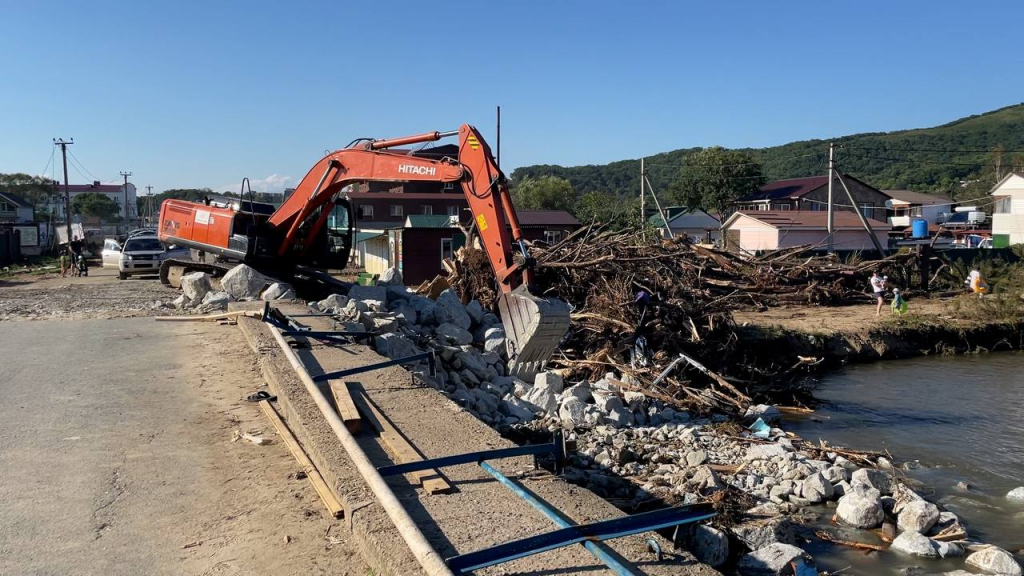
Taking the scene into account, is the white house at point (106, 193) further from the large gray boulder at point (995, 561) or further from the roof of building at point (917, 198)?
the large gray boulder at point (995, 561)

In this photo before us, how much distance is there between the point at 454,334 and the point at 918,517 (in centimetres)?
749

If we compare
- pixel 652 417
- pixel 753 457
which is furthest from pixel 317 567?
pixel 652 417

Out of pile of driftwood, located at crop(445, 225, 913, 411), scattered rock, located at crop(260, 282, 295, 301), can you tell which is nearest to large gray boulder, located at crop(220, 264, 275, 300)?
scattered rock, located at crop(260, 282, 295, 301)

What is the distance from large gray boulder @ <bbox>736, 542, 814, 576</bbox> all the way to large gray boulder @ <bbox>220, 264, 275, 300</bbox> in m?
11.7

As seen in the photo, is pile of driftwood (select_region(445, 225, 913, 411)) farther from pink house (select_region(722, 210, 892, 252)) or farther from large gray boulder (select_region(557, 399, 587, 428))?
pink house (select_region(722, 210, 892, 252))

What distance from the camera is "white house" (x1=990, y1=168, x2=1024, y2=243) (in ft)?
144

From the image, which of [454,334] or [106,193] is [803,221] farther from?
[106,193]

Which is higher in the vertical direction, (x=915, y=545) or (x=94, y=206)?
(x=94, y=206)

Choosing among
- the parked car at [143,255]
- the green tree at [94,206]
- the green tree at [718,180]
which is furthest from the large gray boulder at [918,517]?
the green tree at [94,206]

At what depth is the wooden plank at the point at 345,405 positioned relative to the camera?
21.2 ft

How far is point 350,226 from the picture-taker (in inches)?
658

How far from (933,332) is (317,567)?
1904cm

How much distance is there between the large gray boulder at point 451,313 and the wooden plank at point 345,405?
579 cm

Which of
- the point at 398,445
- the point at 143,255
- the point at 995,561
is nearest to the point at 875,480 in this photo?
the point at 995,561
